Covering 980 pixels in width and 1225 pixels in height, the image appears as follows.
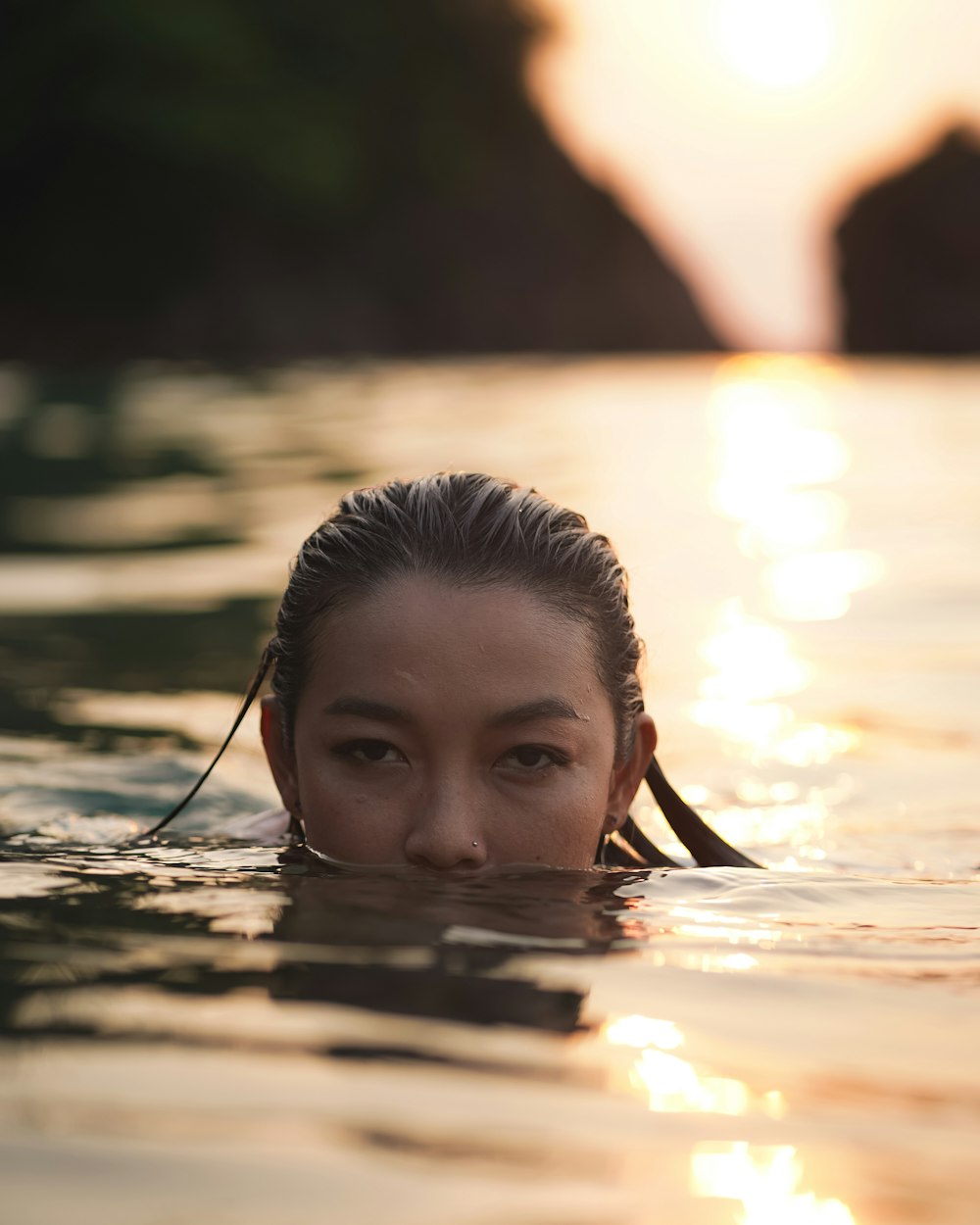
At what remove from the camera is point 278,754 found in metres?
3.71

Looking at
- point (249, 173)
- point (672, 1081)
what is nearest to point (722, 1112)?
point (672, 1081)

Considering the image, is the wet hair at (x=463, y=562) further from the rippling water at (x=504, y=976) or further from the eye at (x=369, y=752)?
the rippling water at (x=504, y=976)

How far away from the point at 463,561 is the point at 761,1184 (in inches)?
68.8

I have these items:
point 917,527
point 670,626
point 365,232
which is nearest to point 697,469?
point 917,527

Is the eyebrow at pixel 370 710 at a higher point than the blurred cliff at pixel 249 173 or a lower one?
lower

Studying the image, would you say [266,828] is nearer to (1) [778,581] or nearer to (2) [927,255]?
(1) [778,581]

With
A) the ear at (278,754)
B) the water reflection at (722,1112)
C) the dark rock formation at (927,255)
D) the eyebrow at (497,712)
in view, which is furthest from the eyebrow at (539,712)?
the dark rock formation at (927,255)

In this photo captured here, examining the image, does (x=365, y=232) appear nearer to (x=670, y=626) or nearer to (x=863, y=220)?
(x=863, y=220)

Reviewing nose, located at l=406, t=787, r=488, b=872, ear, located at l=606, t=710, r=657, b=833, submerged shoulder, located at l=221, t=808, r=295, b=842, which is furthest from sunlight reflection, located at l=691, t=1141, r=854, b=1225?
submerged shoulder, located at l=221, t=808, r=295, b=842

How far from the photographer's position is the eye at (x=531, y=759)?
3232 mm

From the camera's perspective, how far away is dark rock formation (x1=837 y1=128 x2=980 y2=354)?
60.4 meters

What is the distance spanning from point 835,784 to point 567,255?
68665 millimetres

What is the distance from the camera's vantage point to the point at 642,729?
3787 mm

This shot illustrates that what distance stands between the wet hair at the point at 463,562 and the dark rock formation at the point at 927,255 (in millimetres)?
58604
